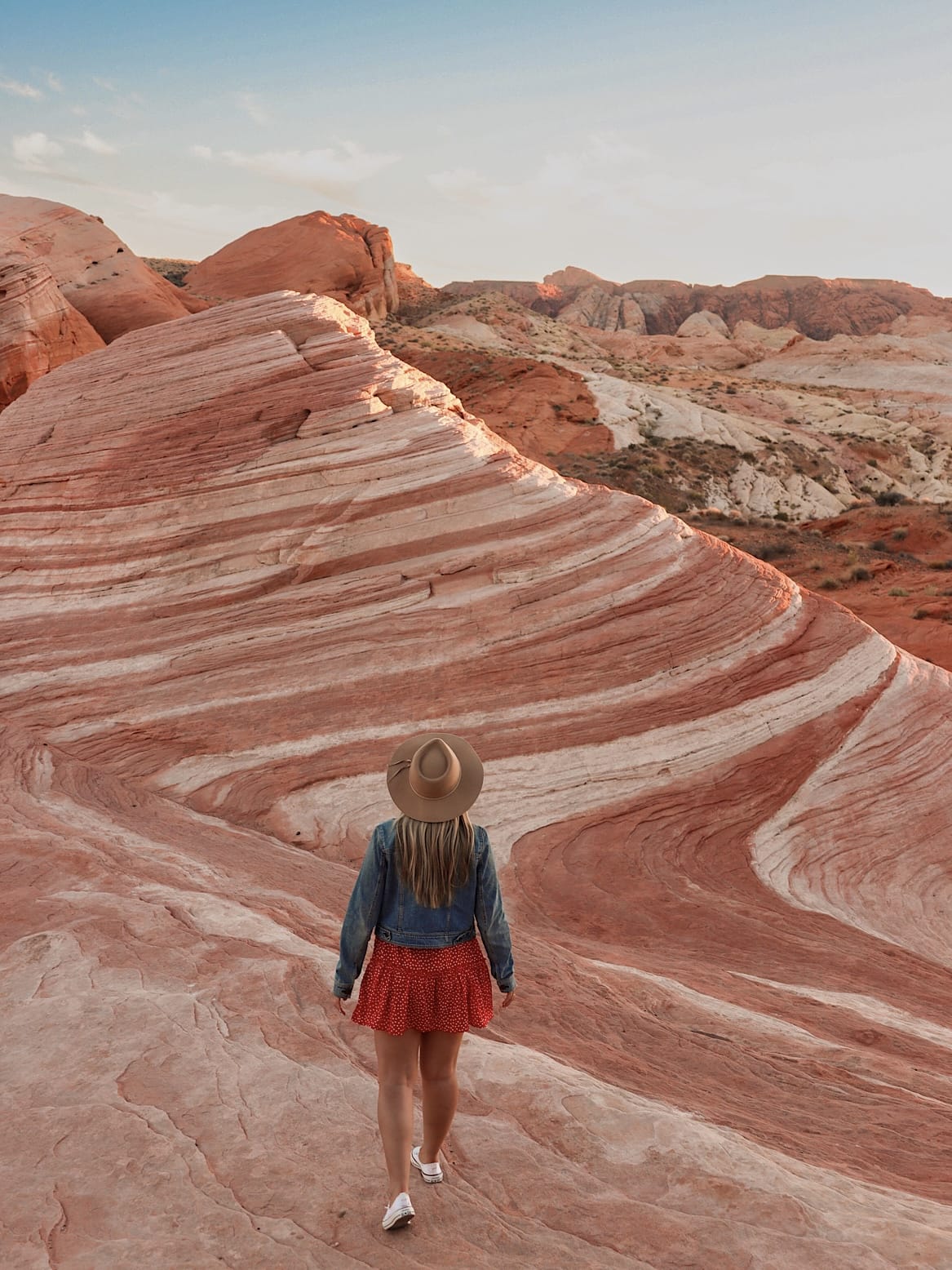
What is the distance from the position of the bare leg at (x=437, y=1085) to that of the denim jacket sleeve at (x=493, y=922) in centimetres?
27

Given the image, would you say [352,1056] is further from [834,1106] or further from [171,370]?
[171,370]

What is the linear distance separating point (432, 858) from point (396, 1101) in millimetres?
887

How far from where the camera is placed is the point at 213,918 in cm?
620

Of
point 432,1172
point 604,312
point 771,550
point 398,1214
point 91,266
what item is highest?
point 604,312

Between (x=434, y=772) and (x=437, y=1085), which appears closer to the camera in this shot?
(x=434, y=772)

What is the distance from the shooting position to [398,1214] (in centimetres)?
327

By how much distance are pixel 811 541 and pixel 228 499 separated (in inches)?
896

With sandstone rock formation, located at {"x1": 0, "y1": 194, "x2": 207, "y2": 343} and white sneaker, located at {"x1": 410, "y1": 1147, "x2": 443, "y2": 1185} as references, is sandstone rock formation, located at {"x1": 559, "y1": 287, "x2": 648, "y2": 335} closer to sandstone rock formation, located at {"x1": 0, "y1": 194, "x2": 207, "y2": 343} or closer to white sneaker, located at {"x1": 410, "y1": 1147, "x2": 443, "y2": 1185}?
sandstone rock formation, located at {"x1": 0, "y1": 194, "x2": 207, "y2": 343}

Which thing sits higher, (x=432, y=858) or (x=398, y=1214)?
(x=432, y=858)

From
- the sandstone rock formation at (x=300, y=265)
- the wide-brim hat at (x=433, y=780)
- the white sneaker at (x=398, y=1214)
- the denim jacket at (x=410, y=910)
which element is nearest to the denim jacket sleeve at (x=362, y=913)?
the denim jacket at (x=410, y=910)

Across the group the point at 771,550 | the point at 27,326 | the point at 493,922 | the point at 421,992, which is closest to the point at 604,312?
the point at 771,550

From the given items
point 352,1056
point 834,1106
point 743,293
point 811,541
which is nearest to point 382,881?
point 352,1056

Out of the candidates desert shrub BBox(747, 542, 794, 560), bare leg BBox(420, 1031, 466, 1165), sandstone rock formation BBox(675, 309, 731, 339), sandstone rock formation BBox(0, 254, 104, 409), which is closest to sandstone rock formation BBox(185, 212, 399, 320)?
sandstone rock formation BBox(0, 254, 104, 409)

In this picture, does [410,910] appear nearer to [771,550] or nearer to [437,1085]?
[437,1085]
